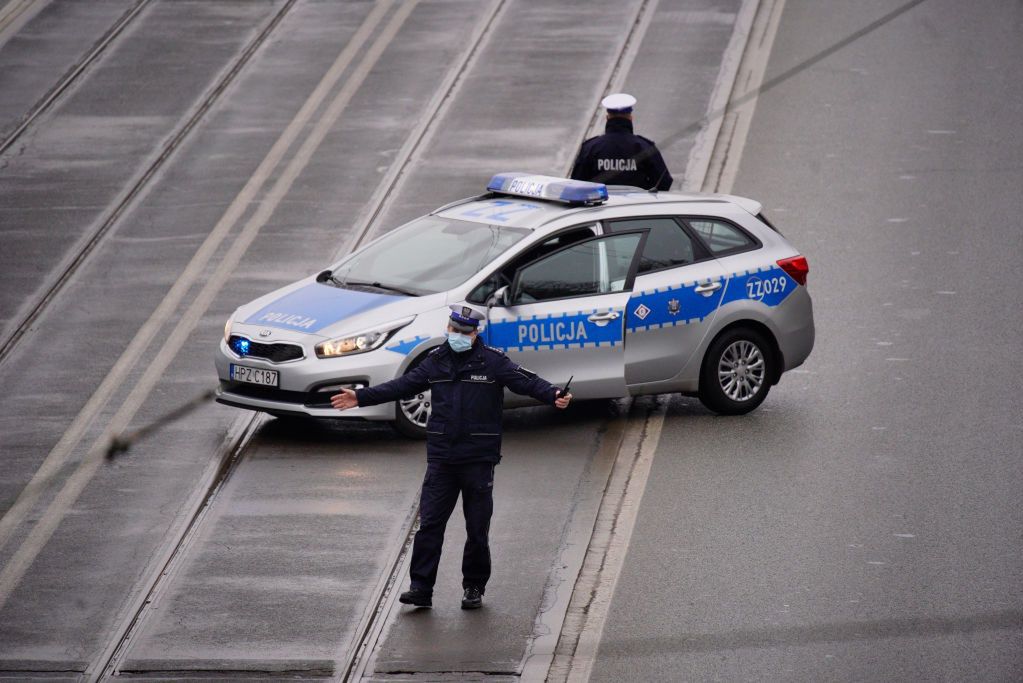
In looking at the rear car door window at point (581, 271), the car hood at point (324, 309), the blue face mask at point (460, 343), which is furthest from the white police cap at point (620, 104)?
the blue face mask at point (460, 343)

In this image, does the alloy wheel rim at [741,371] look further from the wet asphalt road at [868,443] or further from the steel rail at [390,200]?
the steel rail at [390,200]

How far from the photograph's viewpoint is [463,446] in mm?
9508

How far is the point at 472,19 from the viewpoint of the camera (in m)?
24.3

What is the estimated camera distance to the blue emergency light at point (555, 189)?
12.9m

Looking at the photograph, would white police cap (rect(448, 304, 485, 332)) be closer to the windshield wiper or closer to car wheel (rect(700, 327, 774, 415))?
the windshield wiper

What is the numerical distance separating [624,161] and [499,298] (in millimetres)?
3048

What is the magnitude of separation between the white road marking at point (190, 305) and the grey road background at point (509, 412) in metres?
0.04

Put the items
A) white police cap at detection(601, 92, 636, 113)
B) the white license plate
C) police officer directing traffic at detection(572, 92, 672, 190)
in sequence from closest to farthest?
the white license plate, police officer directing traffic at detection(572, 92, 672, 190), white police cap at detection(601, 92, 636, 113)

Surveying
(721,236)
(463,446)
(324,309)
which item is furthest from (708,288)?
(463,446)

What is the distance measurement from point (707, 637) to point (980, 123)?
513 inches

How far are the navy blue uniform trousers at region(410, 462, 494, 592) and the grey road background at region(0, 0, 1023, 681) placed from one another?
0.88 feet

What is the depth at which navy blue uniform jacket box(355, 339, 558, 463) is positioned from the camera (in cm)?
952

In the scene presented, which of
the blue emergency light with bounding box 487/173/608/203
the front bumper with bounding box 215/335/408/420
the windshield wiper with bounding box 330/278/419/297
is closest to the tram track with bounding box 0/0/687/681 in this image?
the front bumper with bounding box 215/335/408/420

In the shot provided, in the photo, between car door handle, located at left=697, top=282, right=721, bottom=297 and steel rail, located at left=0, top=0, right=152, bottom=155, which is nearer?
car door handle, located at left=697, top=282, right=721, bottom=297
